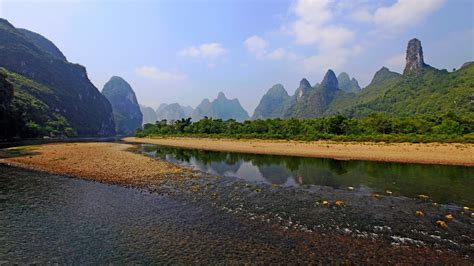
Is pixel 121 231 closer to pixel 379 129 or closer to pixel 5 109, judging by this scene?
pixel 379 129

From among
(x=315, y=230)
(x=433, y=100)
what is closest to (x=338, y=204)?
(x=315, y=230)

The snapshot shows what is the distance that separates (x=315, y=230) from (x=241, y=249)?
15.9ft

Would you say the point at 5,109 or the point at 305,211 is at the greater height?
the point at 5,109

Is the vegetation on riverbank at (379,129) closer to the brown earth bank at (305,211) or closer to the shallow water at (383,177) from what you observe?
the shallow water at (383,177)

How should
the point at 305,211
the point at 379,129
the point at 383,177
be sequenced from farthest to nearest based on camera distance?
the point at 379,129, the point at 383,177, the point at 305,211

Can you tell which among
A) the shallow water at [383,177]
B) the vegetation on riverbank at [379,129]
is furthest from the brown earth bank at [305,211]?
the vegetation on riverbank at [379,129]

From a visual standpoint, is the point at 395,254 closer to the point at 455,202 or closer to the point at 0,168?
the point at 455,202

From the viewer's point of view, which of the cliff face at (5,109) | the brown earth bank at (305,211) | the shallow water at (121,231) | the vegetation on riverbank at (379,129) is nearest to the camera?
the shallow water at (121,231)

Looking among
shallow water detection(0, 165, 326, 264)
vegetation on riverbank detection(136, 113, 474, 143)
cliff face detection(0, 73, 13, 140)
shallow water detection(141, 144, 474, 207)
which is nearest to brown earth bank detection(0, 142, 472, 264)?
shallow water detection(0, 165, 326, 264)

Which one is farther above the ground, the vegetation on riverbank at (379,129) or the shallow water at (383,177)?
the vegetation on riverbank at (379,129)

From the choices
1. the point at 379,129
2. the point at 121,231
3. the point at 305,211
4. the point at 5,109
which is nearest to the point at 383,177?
the point at 305,211

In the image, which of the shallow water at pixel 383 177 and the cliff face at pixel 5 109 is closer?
the shallow water at pixel 383 177

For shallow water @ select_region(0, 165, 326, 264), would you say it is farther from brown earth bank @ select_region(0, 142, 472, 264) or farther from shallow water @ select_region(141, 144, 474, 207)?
shallow water @ select_region(141, 144, 474, 207)

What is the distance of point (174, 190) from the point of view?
23.5 metres
